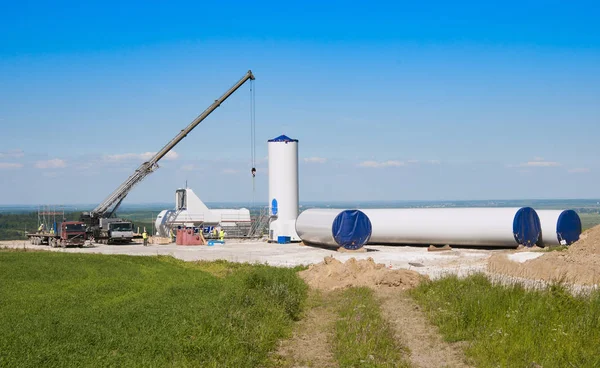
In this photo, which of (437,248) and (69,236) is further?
(69,236)

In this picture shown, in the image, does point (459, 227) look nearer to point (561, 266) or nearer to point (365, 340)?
point (561, 266)

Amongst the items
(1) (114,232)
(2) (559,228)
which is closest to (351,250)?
(2) (559,228)

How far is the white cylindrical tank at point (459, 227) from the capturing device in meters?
36.3

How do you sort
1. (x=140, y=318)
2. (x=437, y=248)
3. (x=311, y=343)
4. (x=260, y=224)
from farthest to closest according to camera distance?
(x=260, y=224) → (x=437, y=248) → (x=140, y=318) → (x=311, y=343)

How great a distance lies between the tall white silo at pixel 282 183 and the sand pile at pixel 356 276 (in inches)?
883

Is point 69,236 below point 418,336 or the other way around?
the other way around

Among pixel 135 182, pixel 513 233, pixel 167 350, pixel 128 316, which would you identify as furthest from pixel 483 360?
pixel 135 182

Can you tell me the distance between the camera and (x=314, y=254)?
36.0m

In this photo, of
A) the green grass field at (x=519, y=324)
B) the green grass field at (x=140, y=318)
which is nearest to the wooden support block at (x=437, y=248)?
the green grass field at (x=140, y=318)

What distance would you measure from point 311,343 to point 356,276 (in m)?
8.64

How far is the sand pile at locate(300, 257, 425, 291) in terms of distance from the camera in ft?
67.4

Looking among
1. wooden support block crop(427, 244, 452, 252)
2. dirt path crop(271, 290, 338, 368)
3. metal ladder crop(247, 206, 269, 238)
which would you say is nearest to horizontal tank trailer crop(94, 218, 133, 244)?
metal ladder crop(247, 206, 269, 238)

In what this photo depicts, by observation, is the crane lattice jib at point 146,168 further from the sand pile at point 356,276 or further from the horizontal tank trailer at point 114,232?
the sand pile at point 356,276

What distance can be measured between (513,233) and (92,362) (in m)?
29.4
